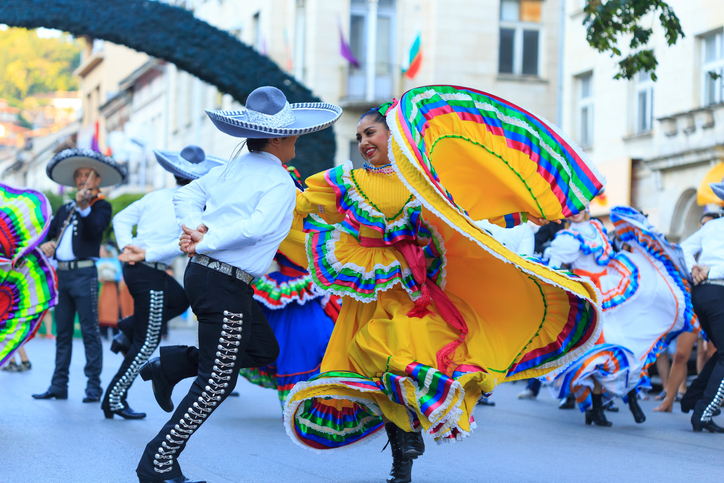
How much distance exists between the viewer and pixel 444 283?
5.50 m

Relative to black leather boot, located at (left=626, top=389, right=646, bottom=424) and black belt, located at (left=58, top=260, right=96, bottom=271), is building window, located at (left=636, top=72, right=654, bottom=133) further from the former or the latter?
black belt, located at (left=58, top=260, right=96, bottom=271)

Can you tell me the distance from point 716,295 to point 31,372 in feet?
25.6

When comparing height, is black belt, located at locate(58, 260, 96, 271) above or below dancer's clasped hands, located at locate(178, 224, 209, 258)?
below

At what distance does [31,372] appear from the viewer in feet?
38.4

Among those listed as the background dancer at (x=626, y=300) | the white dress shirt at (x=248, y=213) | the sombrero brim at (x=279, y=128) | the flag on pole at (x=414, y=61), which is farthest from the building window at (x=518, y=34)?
the white dress shirt at (x=248, y=213)

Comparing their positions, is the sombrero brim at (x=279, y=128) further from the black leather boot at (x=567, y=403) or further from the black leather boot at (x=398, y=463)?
the black leather boot at (x=567, y=403)

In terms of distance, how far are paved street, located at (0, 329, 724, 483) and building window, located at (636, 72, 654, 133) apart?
43.9 feet

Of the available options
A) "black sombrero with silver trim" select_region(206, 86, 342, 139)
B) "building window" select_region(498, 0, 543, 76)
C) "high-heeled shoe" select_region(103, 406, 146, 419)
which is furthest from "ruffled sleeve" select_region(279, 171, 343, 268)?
"building window" select_region(498, 0, 543, 76)

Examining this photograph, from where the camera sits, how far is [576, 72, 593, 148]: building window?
2416 cm

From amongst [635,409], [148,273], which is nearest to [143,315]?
[148,273]

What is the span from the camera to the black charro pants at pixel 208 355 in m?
4.76

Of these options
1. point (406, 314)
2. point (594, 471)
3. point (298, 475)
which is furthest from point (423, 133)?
point (594, 471)

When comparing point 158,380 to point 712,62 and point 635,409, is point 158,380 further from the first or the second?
point 712,62

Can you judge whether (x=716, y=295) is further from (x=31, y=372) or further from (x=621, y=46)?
(x=621, y=46)
